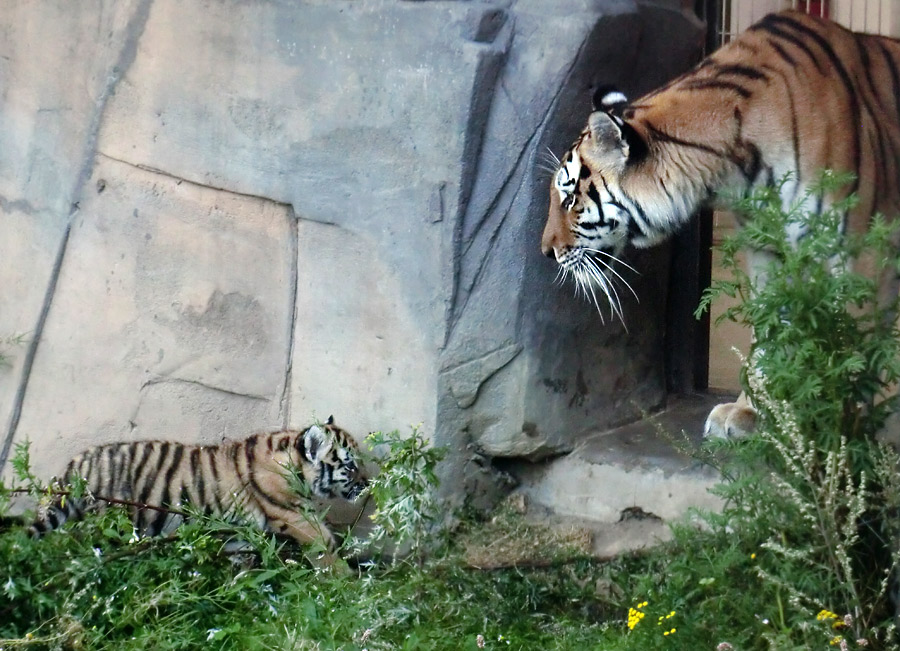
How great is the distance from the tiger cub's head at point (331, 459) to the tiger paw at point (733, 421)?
1.19 metres

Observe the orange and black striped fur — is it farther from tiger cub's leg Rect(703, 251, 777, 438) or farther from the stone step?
tiger cub's leg Rect(703, 251, 777, 438)

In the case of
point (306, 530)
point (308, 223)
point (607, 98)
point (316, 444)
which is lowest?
point (306, 530)

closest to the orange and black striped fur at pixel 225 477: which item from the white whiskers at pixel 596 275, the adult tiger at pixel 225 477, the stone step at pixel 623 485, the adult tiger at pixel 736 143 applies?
the adult tiger at pixel 225 477

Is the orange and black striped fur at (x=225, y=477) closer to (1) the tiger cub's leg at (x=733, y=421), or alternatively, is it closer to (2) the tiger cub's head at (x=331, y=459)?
(2) the tiger cub's head at (x=331, y=459)

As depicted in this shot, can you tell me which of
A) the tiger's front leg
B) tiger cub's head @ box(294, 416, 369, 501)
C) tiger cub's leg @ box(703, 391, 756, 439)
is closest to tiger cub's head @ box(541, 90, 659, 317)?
tiger cub's leg @ box(703, 391, 756, 439)

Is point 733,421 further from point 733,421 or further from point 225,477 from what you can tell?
point 225,477

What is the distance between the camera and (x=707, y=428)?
382 centimetres

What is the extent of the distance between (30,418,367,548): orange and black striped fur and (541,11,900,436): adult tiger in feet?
3.63

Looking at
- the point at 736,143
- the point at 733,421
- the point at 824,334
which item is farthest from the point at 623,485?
the point at 824,334

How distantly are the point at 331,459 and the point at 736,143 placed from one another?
5.55 ft

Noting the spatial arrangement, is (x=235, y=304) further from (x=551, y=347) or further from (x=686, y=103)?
(x=686, y=103)

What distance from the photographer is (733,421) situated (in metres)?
3.72

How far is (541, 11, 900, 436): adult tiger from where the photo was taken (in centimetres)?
352

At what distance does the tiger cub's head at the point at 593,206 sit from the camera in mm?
3656
